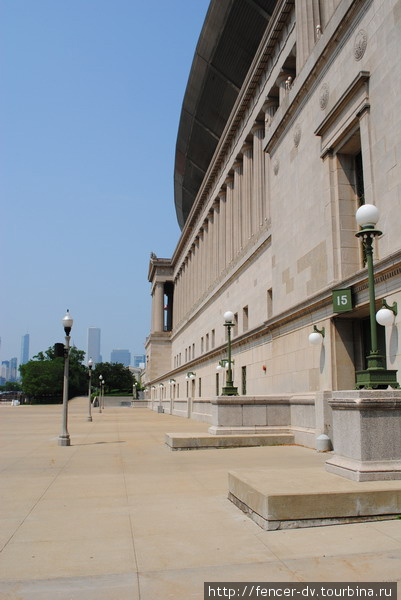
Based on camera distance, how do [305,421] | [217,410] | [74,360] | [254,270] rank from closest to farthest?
[305,421], [217,410], [254,270], [74,360]

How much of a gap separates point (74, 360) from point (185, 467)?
155 m

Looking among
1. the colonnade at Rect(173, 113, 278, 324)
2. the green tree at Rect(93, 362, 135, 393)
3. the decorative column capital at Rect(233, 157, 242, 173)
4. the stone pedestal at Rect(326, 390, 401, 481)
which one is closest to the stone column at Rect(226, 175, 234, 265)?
the colonnade at Rect(173, 113, 278, 324)

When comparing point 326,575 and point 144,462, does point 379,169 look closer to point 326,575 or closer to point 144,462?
point 144,462

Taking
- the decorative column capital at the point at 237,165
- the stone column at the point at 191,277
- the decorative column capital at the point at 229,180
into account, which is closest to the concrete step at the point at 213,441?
the decorative column capital at the point at 237,165

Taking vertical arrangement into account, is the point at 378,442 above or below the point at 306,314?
below

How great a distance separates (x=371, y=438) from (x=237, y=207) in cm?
3776

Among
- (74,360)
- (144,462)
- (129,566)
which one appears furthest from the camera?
(74,360)

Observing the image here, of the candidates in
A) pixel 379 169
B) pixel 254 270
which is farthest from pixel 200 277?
pixel 379 169

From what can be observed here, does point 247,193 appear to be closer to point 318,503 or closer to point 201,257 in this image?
point 201,257

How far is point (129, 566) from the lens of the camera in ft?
17.8

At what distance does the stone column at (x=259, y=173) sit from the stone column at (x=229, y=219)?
27.3ft

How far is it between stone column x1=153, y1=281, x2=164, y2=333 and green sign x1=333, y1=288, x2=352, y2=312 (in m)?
85.5

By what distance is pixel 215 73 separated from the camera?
1978 inches

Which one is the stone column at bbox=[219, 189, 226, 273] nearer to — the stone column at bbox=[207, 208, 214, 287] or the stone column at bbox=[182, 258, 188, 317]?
the stone column at bbox=[207, 208, 214, 287]
